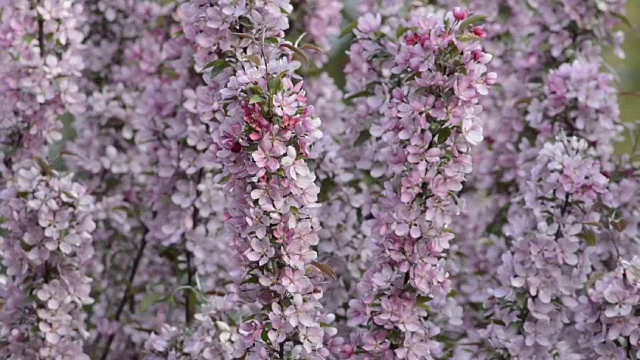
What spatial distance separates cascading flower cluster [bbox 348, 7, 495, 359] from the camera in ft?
7.70

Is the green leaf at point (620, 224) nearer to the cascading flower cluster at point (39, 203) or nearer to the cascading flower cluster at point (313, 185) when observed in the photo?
the cascading flower cluster at point (313, 185)

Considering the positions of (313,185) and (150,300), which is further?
(150,300)

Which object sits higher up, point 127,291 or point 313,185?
point 313,185

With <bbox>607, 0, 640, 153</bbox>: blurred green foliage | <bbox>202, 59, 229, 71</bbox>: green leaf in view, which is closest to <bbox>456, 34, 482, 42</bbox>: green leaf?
<bbox>202, 59, 229, 71</bbox>: green leaf

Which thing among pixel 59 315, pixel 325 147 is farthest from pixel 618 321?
pixel 59 315

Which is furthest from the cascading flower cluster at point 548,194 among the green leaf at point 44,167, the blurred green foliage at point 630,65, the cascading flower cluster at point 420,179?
the blurred green foliage at point 630,65

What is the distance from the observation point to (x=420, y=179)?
234 centimetres

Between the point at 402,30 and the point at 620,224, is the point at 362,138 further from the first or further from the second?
the point at 620,224

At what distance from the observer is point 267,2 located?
2.37 metres

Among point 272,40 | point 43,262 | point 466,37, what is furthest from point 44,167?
point 466,37

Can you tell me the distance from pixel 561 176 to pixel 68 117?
2.36 metres

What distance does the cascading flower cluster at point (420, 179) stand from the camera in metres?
2.35

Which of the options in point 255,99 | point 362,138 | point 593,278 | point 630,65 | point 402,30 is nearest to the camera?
point 255,99

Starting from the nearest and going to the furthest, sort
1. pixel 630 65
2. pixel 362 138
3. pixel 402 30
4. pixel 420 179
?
1. pixel 420 179
2. pixel 402 30
3. pixel 362 138
4. pixel 630 65
